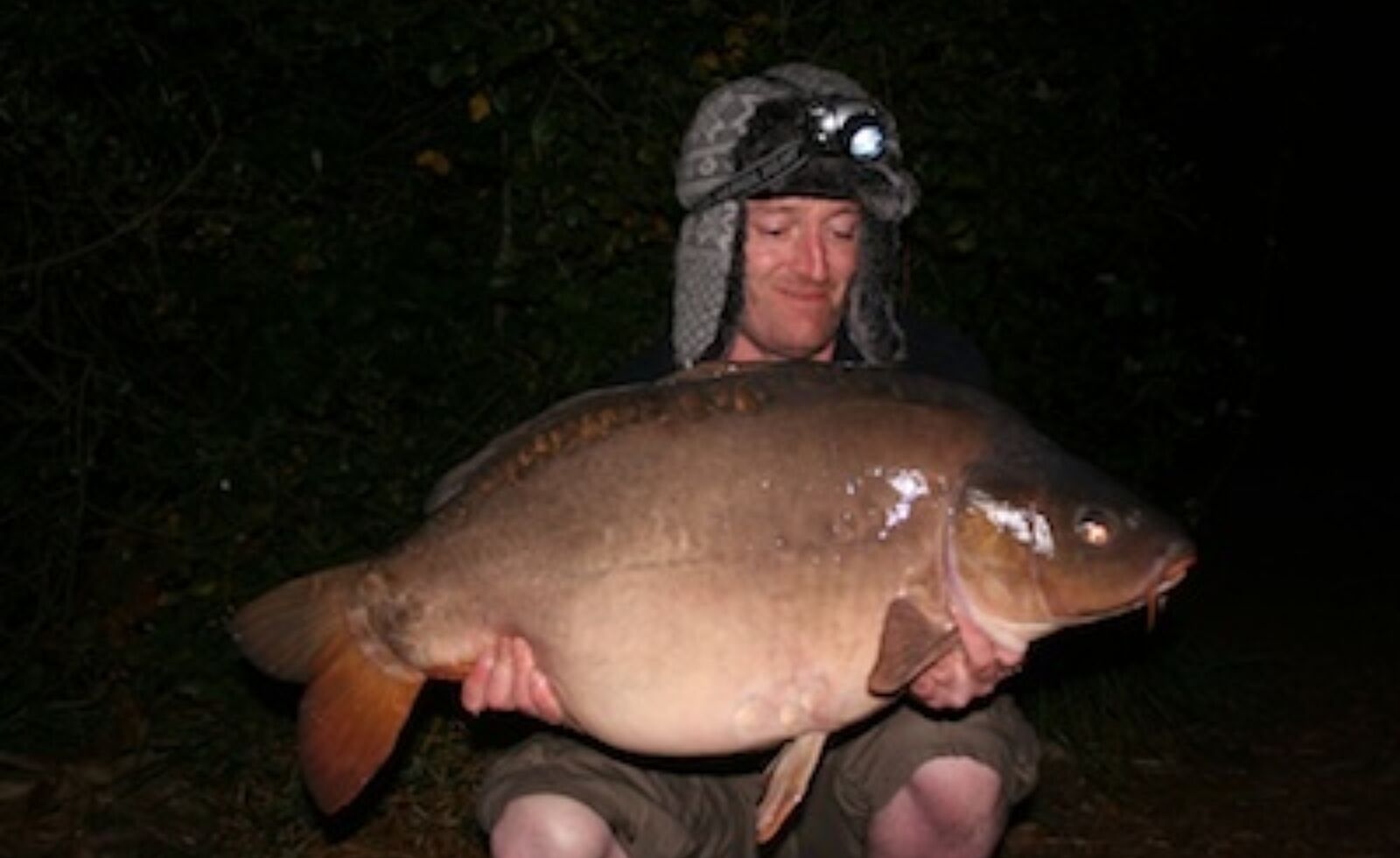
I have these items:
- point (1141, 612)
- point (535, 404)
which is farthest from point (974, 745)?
point (1141, 612)

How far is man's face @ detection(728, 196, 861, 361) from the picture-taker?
3.10 m

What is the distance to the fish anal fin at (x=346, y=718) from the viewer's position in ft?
8.36

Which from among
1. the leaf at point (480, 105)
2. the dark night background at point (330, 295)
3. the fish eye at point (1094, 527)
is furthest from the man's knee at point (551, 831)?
the leaf at point (480, 105)

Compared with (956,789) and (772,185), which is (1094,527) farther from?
(772,185)

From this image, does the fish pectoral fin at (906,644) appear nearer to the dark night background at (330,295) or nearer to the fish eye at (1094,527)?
the fish eye at (1094,527)

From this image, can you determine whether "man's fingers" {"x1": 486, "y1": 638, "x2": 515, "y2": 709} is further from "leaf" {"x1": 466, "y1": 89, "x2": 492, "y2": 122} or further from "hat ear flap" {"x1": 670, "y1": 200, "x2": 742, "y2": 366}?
"leaf" {"x1": 466, "y1": 89, "x2": 492, "y2": 122}

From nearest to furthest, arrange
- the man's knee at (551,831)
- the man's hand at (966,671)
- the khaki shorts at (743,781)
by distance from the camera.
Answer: the man's hand at (966,671) < the man's knee at (551,831) < the khaki shorts at (743,781)

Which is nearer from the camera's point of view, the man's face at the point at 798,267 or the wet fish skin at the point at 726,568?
the wet fish skin at the point at 726,568

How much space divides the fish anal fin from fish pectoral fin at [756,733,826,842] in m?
0.56

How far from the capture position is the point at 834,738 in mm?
2982

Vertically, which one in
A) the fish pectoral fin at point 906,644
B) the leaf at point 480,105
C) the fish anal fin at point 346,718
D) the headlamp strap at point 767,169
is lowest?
the fish anal fin at point 346,718

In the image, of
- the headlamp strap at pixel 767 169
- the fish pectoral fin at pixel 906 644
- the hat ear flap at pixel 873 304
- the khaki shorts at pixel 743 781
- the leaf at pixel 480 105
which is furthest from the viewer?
the leaf at pixel 480 105

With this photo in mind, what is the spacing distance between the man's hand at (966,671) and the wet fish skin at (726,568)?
29 mm

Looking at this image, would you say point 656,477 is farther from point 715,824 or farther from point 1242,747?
point 1242,747
